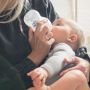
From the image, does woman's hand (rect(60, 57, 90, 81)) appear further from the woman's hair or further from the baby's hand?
the woman's hair

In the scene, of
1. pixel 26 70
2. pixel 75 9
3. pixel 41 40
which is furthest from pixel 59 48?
pixel 75 9

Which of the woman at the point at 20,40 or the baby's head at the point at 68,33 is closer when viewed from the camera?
the woman at the point at 20,40

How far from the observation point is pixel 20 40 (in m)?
1.04

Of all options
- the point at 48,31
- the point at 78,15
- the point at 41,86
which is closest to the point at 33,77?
the point at 41,86

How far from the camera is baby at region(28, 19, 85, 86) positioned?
2.95ft

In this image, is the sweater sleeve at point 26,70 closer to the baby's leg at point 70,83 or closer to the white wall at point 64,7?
the baby's leg at point 70,83

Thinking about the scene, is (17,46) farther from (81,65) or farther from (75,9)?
(75,9)

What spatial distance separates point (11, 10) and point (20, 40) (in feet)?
0.39

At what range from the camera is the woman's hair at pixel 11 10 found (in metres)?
1.00

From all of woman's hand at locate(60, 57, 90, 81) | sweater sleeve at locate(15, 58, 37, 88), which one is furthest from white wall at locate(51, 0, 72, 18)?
Result: sweater sleeve at locate(15, 58, 37, 88)

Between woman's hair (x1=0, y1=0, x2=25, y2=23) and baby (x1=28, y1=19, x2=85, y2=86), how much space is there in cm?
20

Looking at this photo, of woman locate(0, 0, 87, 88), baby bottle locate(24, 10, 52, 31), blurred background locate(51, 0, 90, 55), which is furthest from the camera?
blurred background locate(51, 0, 90, 55)

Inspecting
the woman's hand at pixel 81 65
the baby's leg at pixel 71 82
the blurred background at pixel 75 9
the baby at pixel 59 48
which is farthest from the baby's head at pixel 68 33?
the blurred background at pixel 75 9

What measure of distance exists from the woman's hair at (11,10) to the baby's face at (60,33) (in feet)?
0.66
